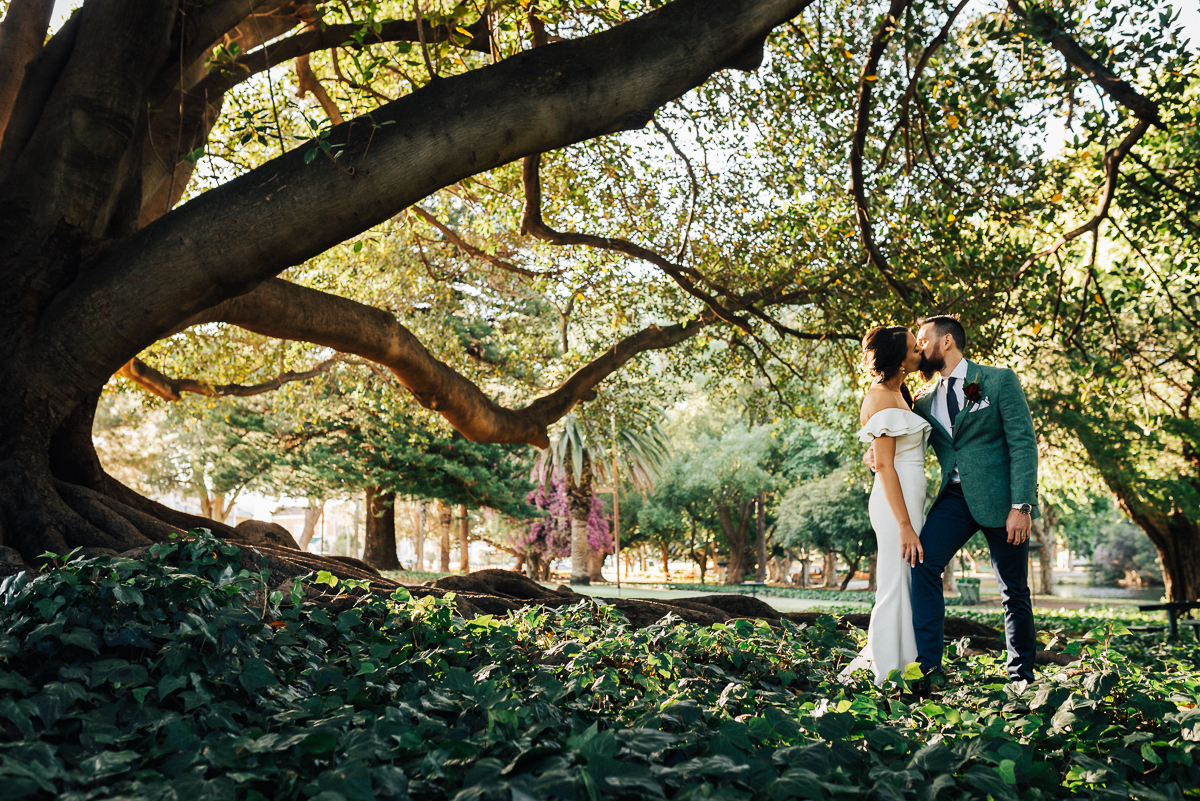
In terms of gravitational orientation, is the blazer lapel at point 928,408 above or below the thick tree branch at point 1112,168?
below

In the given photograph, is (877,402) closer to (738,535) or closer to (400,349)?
(400,349)

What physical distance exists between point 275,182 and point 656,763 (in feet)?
13.0

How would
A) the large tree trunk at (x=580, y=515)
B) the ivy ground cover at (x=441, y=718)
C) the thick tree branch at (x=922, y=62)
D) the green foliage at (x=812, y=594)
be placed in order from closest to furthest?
the ivy ground cover at (x=441, y=718) → the thick tree branch at (x=922, y=62) → the green foliage at (x=812, y=594) → the large tree trunk at (x=580, y=515)

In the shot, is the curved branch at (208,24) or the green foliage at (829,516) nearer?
the curved branch at (208,24)

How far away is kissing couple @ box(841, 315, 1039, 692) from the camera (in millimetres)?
4012

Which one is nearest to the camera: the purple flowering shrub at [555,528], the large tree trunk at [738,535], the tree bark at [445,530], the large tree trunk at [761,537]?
the purple flowering shrub at [555,528]

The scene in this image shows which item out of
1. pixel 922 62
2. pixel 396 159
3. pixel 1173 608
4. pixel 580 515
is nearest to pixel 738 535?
pixel 580 515

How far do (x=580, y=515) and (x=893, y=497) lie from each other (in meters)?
21.3

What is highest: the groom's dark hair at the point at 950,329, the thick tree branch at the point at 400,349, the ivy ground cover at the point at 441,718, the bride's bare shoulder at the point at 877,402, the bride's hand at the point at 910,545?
the thick tree branch at the point at 400,349

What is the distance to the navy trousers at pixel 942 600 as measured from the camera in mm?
4020

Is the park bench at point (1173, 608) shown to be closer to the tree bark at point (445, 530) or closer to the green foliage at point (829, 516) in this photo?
the green foliage at point (829, 516)

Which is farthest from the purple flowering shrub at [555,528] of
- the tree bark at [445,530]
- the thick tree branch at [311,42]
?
the thick tree branch at [311,42]

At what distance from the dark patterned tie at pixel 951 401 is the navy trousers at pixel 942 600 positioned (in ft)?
1.51

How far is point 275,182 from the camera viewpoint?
4527mm
